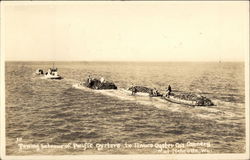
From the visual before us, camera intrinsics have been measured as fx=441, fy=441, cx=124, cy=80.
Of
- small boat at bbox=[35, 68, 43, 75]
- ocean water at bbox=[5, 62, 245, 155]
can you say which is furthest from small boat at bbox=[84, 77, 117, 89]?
small boat at bbox=[35, 68, 43, 75]

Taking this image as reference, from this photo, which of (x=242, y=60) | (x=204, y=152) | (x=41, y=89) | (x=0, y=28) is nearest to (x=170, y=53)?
(x=242, y=60)

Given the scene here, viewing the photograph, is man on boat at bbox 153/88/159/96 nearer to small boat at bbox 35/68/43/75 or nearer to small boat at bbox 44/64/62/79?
small boat at bbox 44/64/62/79

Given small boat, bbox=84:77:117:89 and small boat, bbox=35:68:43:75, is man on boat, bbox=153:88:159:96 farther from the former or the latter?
small boat, bbox=35:68:43:75

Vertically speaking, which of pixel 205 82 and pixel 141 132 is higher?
pixel 205 82

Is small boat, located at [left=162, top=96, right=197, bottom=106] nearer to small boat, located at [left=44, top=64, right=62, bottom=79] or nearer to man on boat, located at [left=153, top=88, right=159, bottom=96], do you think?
man on boat, located at [left=153, top=88, right=159, bottom=96]

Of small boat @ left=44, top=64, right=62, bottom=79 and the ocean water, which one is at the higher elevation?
small boat @ left=44, top=64, right=62, bottom=79

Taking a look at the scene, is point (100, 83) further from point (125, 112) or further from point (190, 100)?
point (190, 100)

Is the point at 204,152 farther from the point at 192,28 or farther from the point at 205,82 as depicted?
the point at 192,28

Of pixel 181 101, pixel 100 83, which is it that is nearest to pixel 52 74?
pixel 100 83

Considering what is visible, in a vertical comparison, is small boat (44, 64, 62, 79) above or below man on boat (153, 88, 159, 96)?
above

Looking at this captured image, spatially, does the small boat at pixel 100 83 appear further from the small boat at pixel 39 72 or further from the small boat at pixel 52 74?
the small boat at pixel 39 72
